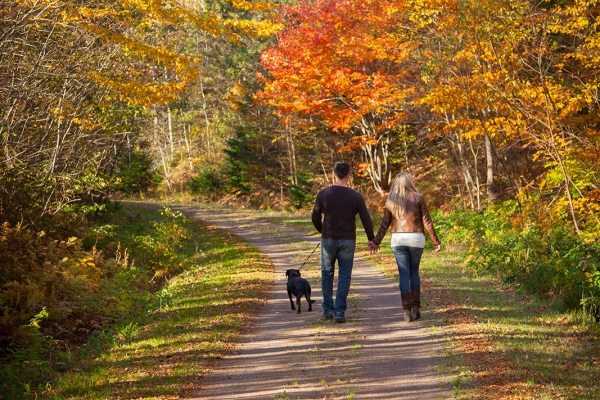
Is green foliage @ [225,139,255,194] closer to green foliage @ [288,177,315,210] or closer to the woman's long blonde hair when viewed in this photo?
green foliage @ [288,177,315,210]

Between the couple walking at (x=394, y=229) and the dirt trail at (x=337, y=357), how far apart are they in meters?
0.48

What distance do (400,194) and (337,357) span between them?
2592 millimetres

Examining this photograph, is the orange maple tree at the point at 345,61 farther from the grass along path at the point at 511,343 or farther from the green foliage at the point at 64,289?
the grass along path at the point at 511,343

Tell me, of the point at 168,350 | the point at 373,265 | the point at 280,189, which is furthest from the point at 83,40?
the point at 280,189

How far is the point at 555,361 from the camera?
6898mm

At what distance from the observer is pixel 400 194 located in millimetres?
9016

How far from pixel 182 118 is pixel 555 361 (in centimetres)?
5025

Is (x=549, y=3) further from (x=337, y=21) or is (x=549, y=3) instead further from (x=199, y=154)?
(x=199, y=154)

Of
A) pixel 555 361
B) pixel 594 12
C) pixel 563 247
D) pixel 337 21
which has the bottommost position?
pixel 555 361

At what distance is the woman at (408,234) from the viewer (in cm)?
895

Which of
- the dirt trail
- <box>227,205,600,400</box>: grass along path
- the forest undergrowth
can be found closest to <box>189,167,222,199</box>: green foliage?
the forest undergrowth

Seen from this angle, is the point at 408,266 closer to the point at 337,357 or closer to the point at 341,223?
the point at 341,223

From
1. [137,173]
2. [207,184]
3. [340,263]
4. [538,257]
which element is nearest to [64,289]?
[340,263]

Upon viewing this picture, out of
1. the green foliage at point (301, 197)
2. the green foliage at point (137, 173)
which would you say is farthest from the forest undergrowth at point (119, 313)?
the green foliage at point (137, 173)
